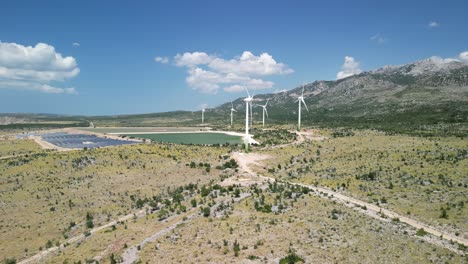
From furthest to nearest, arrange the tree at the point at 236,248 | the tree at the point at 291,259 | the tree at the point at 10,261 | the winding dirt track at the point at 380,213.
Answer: the tree at the point at 10,261, the winding dirt track at the point at 380,213, the tree at the point at 236,248, the tree at the point at 291,259

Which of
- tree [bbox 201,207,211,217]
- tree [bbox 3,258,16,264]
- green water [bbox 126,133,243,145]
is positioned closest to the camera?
tree [bbox 3,258,16,264]

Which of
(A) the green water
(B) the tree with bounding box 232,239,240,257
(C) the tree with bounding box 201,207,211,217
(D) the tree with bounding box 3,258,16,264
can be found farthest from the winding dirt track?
(A) the green water

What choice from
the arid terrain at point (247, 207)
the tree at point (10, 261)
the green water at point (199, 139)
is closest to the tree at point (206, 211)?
the arid terrain at point (247, 207)

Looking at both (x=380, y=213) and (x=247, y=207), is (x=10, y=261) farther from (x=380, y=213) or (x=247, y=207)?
(x=380, y=213)

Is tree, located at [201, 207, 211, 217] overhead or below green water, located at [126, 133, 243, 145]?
below

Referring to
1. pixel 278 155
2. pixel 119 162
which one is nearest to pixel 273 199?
pixel 278 155

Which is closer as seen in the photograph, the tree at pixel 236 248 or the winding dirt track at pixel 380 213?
the tree at pixel 236 248

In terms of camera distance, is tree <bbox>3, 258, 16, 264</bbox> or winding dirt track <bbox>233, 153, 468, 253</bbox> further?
tree <bbox>3, 258, 16, 264</bbox>

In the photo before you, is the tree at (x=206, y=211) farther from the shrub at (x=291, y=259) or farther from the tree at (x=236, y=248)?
the shrub at (x=291, y=259)

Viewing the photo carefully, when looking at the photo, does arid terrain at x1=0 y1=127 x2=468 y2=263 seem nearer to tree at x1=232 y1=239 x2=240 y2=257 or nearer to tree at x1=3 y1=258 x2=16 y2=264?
tree at x1=232 y1=239 x2=240 y2=257

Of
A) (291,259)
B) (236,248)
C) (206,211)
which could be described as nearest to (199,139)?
(206,211)

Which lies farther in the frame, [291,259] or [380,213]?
[380,213]

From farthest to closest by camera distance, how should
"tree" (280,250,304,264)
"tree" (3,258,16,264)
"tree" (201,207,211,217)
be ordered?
"tree" (201,207,211,217) → "tree" (3,258,16,264) → "tree" (280,250,304,264)
